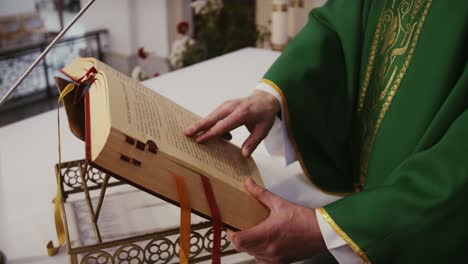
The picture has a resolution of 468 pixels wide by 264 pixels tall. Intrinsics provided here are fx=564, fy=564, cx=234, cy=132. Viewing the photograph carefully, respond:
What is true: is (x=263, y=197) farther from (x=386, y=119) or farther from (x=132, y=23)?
(x=132, y=23)

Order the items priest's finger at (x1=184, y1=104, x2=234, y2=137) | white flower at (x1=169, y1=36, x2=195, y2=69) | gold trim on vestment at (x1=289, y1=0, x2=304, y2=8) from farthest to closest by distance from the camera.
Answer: gold trim on vestment at (x1=289, y1=0, x2=304, y2=8)
white flower at (x1=169, y1=36, x2=195, y2=69)
priest's finger at (x1=184, y1=104, x2=234, y2=137)

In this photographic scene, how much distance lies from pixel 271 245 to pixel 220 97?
1075 millimetres

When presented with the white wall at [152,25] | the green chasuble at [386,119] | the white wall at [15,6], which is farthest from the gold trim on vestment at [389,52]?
the white wall at [15,6]

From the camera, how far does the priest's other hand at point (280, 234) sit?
31.0 inches

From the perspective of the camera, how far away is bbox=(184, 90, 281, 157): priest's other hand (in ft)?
3.07

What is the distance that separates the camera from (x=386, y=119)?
41.5 inches

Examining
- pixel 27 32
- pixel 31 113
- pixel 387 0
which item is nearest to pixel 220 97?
pixel 387 0

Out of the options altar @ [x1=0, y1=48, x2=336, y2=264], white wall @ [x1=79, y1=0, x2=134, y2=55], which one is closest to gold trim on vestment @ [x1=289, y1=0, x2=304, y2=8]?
altar @ [x1=0, y1=48, x2=336, y2=264]

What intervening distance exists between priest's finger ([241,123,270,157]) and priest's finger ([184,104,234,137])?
2.5 inches

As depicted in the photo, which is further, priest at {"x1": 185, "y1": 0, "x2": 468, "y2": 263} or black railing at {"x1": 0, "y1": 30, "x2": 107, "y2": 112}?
black railing at {"x1": 0, "y1": 30, "x2": 107, "y2": 112}

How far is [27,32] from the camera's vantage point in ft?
24.5

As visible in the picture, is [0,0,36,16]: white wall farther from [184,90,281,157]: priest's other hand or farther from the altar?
[184,90,281,157]: priest's other hand

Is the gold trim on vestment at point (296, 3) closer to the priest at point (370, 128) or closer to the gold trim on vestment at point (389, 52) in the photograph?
the priest at point (370, 128)

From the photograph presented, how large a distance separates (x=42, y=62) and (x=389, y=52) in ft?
17.8
